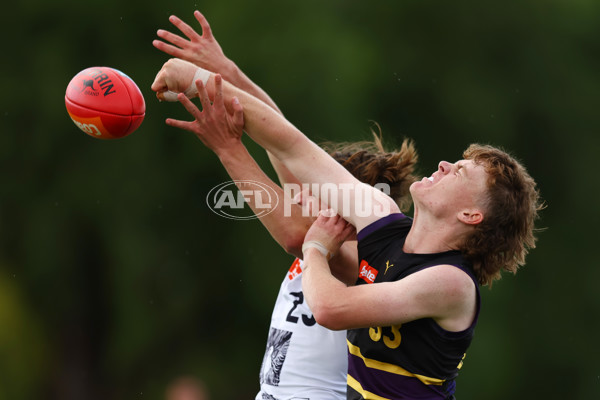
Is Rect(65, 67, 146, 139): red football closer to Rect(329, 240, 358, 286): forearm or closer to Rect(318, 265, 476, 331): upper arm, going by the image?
Rect(329, 240, 358, 286): forearm

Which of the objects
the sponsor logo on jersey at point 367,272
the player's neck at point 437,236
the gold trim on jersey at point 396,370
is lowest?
the gold trim on jersey at point 396,370

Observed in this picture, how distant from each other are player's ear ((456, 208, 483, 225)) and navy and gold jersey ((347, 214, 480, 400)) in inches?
5.6

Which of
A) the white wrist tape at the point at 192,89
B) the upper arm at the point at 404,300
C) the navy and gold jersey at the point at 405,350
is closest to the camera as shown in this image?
the upper arm at the point at 404,300

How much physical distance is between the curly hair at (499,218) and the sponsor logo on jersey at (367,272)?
1.28 ft

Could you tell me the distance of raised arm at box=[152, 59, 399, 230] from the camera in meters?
3.46

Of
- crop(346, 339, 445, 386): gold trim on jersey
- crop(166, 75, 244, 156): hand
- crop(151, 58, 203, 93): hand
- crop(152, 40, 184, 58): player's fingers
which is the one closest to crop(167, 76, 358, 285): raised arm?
crop(166, 75, 244, 156): hand

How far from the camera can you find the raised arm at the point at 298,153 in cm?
Result: 346

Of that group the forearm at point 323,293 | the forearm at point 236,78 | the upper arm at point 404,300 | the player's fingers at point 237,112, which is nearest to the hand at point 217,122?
the player's fingers at point 237,112

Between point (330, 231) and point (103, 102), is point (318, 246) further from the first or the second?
point (103, 102)

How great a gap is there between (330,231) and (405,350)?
0.62 metres

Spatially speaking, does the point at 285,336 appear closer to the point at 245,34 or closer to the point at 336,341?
the point at 336,341

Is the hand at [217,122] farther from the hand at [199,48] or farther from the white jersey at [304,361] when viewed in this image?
the white jersey at [304,361]

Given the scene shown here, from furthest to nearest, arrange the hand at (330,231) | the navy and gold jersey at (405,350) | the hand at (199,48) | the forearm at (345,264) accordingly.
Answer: the hand at (199,48)
the forearm at (345,264)
the hand at (330,231)
the navy and gold jersey at (405,350)

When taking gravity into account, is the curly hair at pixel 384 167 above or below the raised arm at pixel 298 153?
below
